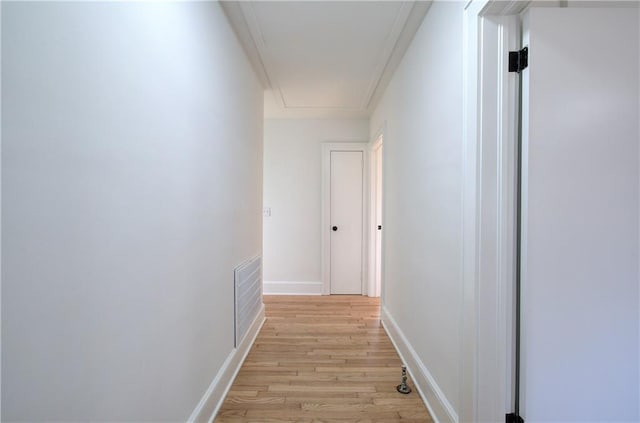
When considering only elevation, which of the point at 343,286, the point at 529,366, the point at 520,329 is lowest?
the point at 343,286

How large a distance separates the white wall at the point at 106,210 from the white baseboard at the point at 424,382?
1.26 metres

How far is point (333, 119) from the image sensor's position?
398 centimetres

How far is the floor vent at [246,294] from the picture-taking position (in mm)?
2086

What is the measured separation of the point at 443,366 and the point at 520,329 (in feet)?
1.73

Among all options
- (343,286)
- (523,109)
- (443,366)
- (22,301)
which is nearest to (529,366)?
(443,366)

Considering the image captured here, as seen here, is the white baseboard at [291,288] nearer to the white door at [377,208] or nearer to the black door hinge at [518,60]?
the white door at [377,208]

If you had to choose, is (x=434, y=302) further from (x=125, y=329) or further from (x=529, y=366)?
(x=125, y=329)

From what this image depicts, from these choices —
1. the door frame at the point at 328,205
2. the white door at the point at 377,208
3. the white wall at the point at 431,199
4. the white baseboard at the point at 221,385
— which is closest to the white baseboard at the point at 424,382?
the white wall at the point at 431,199

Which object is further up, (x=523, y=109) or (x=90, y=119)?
(x=523, y=109)

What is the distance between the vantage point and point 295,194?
3.98 meters

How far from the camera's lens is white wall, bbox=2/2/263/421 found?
614 millimetres

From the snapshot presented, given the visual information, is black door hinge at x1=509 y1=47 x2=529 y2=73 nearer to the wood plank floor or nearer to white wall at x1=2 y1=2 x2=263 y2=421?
white wall at x1=2 y1=2 x2=263 y2=421

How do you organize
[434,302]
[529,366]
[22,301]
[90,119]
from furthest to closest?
[434,302] < [529,366] < [90,119] < [22,301]

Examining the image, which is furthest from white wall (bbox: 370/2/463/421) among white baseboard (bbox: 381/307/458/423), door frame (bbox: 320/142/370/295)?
door frame (bbox: 320/142/370/295)
